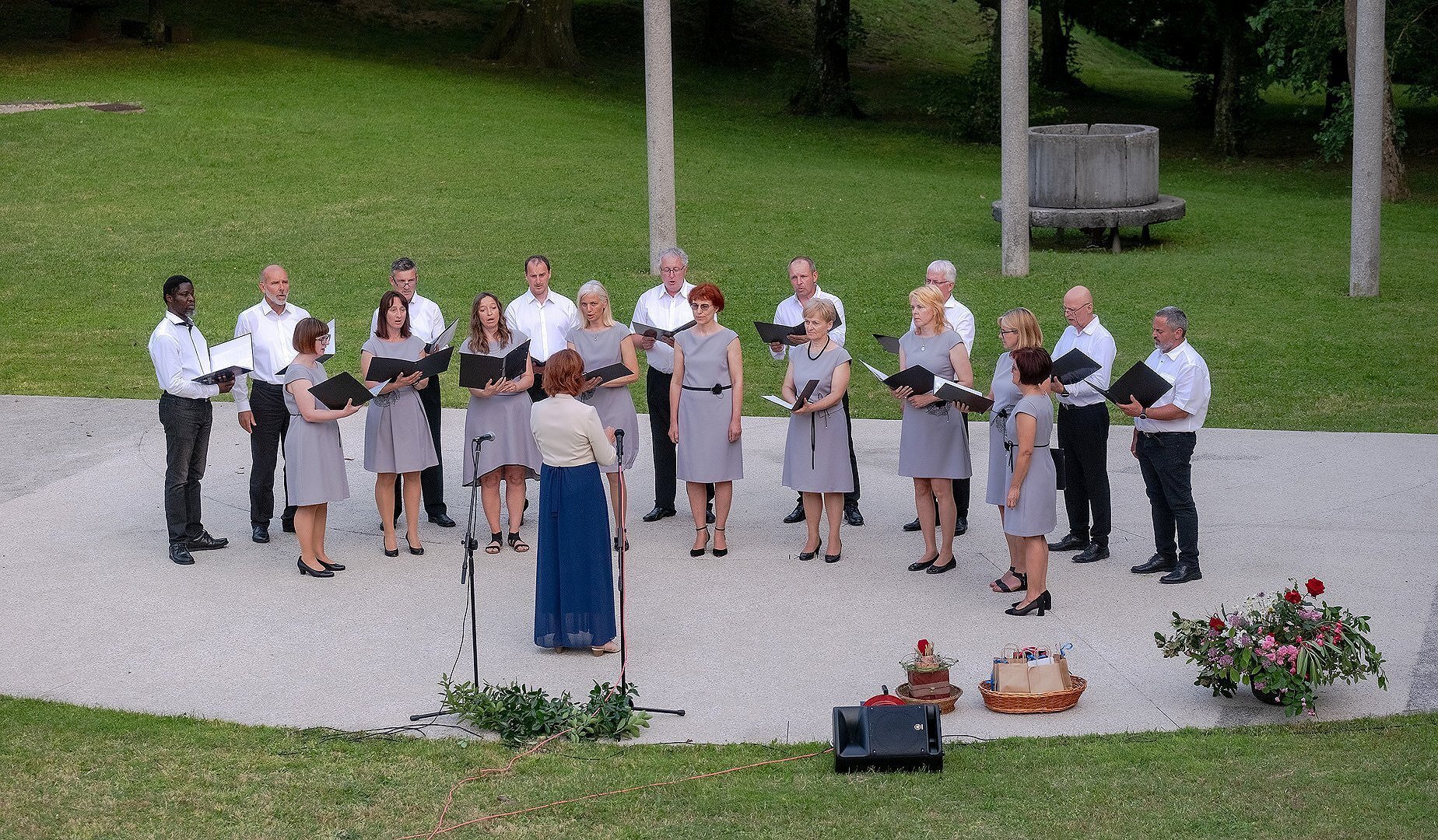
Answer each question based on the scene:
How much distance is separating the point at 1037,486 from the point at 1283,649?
2.06 metres

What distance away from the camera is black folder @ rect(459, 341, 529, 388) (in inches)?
408

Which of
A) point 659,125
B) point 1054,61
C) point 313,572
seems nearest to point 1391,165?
point 659,125

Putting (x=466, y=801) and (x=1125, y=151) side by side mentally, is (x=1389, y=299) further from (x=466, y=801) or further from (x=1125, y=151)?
(x=466, y=801)

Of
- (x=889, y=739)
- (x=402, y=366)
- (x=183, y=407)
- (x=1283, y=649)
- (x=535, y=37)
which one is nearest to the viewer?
(x=889, y=739)

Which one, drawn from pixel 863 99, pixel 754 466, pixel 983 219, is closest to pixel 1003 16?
pixel 983 219

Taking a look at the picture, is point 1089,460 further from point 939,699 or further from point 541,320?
point 541,320

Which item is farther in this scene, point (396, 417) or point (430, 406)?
point (430, 406)

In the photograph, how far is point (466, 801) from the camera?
22.5ft

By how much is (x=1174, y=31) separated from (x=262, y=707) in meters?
35.8

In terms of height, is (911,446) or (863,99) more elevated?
(863,99)

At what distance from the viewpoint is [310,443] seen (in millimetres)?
10234

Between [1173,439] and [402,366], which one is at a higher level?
[402,366]

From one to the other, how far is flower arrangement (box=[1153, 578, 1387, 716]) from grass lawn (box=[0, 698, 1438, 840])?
23 centimetres

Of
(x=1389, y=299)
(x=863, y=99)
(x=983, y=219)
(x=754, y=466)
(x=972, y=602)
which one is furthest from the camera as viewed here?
(x=863, y=99)
